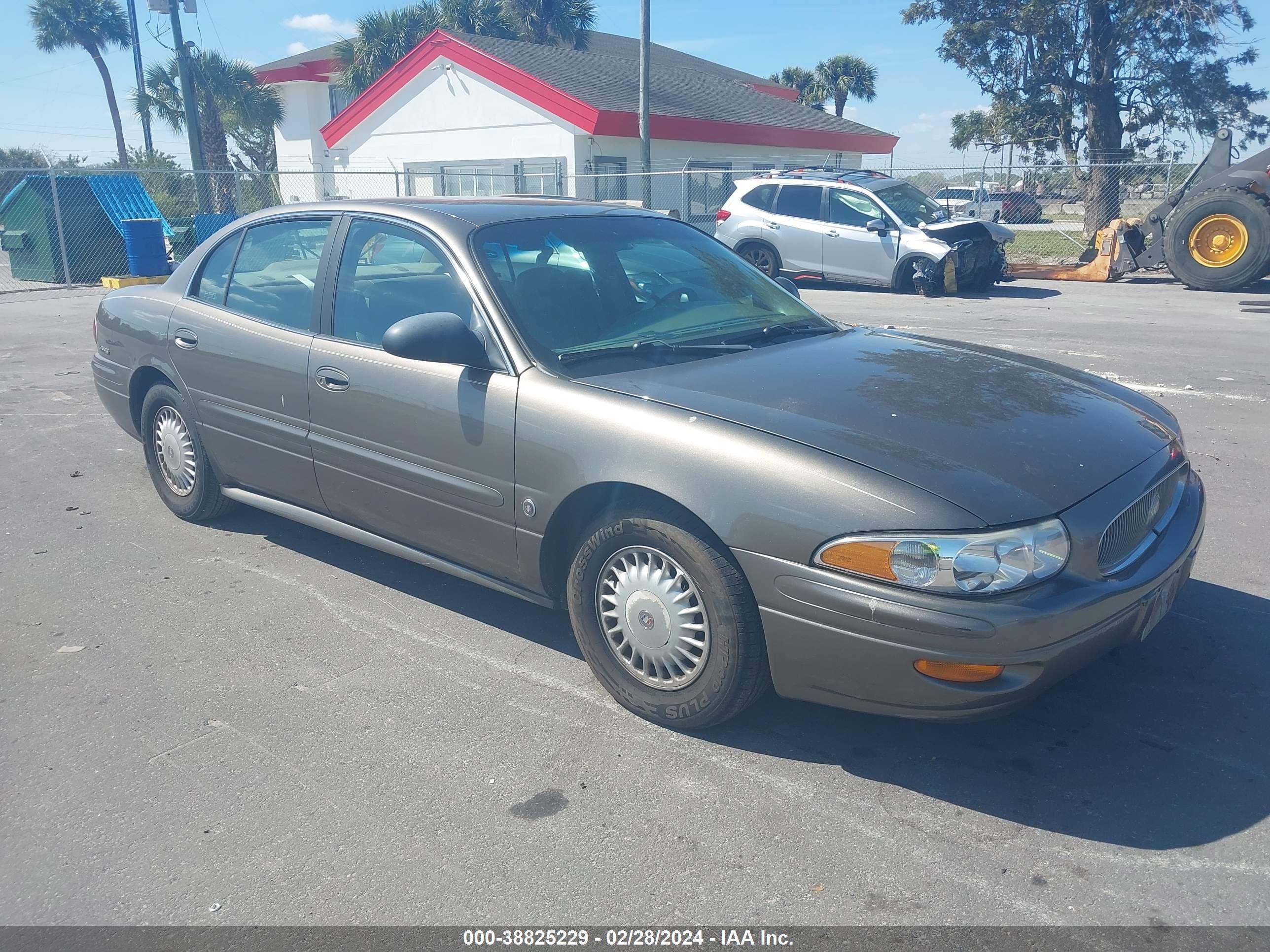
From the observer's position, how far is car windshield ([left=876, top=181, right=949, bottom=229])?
49.9ft

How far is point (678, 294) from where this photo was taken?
425cm

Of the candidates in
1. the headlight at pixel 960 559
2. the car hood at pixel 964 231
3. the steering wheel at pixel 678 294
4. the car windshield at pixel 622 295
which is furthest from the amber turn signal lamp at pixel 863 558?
the car hood at pixel 964 231

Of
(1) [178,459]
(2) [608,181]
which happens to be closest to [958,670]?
(1) [178,459]

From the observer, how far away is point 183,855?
2.79m

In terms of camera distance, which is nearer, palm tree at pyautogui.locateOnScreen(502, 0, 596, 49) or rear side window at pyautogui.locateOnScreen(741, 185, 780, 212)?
rear side window at pyautogui.locateOnScreen(741, 185, 780, 212)

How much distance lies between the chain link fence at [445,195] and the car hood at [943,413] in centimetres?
1048

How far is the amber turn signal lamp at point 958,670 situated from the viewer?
9.05 feet

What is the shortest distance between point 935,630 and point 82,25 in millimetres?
59790

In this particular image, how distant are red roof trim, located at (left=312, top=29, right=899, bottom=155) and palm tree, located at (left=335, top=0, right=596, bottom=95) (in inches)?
201

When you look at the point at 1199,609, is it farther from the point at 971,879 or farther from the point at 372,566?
the point at 372,566

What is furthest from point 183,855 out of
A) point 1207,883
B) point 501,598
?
point 1207,883

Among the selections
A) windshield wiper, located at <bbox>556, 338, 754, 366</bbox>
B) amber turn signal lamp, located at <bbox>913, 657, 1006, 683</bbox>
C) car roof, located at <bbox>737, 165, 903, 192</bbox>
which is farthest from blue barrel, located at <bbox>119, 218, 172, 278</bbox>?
amber turn signal lamp, located at <bbox>913, 657, 1006, 683</bbox>

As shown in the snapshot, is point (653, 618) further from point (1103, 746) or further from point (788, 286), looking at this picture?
point (788, 286)

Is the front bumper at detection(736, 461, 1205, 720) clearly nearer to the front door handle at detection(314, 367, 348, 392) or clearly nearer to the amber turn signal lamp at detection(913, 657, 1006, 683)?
the amber turn signal lamp at detection(913, 657, 1006, 683)
